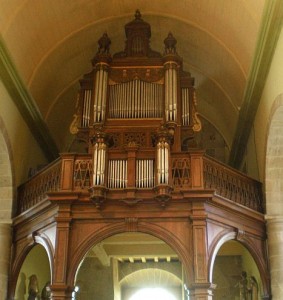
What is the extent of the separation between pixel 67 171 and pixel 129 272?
689 cm

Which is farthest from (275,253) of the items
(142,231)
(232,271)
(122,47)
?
(122,47)

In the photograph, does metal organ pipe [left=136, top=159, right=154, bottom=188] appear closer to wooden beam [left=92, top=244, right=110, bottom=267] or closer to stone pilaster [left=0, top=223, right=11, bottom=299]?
wooden beam [left=92, top=244, right=110, bottom=267]

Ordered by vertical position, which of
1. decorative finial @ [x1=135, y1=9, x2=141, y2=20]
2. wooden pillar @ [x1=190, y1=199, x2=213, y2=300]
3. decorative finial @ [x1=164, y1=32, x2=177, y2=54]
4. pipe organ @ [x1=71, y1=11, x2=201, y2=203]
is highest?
decorative finial @ [x1=135, y1=9, x2=141, y2=20]

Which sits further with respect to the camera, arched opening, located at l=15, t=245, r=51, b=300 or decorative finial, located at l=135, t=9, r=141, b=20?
decorative finial, located at l=135, t=9, r=141, b=20

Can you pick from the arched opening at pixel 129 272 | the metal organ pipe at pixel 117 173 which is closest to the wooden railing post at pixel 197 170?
the metal organ pipe at pixel 117 173

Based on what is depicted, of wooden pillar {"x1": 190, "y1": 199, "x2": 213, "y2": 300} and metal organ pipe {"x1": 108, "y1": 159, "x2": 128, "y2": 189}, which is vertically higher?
metal organ pipe {"x1": 108, "y1": 159, "x2": 128, "y2": 189}

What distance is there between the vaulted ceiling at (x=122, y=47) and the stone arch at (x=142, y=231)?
4331 millimetres

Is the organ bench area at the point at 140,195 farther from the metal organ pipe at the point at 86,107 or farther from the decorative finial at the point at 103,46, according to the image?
the decorative finial at the point at 103,46

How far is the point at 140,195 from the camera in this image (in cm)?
1105

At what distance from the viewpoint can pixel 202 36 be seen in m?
14.8

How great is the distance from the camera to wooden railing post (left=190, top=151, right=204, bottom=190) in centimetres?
1105

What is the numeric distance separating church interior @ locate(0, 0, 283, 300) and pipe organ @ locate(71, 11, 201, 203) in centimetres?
3

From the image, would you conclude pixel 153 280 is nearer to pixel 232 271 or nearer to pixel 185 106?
pixel 232 271

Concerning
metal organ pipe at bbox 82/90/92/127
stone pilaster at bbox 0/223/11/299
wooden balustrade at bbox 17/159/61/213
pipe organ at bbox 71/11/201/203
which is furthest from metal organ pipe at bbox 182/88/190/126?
stone pilaster at bbox 0/223/11/299
